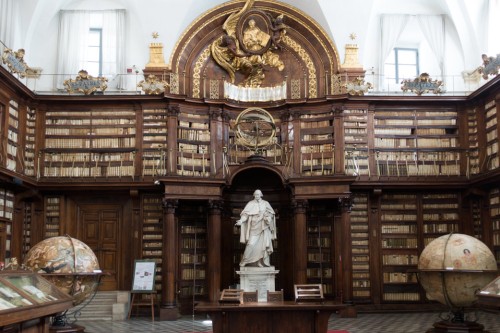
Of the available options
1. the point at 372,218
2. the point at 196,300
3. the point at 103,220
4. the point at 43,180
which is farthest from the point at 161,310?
the point at 372,218

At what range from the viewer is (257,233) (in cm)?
1173

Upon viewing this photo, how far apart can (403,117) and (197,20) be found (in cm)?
583

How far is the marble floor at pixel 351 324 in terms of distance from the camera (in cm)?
1137

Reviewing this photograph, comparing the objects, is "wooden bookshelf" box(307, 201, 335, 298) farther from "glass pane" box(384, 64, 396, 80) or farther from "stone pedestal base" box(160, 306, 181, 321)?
"glass pane" box(384, 64, 396, 80)

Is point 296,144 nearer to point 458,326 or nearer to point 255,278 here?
point 255,278

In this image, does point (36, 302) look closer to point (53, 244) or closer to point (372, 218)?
point (53, 244)

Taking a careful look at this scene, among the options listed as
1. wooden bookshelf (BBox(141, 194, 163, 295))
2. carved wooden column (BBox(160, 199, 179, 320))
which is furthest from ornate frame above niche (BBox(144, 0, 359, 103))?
carved wooden column (BBox(160, 199, 179, 320))

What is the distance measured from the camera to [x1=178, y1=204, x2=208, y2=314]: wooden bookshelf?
1473 centimetres

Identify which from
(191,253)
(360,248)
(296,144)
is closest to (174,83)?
(296,144)

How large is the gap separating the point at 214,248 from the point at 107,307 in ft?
8.97

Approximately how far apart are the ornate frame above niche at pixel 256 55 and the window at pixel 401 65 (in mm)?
1820

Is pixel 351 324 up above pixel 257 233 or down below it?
below

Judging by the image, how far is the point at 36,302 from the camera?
584 centimetres

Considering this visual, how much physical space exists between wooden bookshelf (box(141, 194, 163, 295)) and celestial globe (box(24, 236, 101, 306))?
4621 millimetres
